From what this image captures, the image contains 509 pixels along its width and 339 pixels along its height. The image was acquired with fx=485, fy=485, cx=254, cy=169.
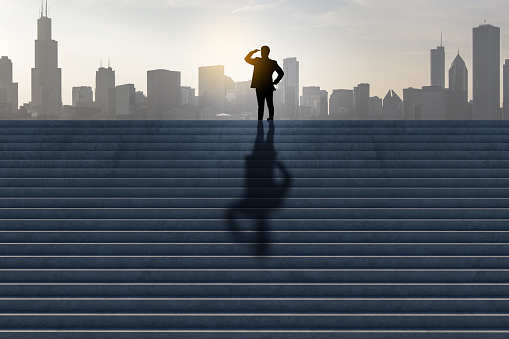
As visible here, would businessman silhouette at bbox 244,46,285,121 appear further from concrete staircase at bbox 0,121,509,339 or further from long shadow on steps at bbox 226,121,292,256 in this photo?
long shadow on steps at bbox 226,121,292,256

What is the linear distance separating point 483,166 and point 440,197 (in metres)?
1.46

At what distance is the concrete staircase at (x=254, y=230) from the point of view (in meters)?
5.50

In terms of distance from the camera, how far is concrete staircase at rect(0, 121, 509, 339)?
5500 mm

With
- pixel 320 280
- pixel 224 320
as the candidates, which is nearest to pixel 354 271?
pixel 320 280

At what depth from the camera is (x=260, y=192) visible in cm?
755

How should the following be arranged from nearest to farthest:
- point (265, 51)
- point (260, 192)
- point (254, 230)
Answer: point (254, 230) → point (260, 192) → point (265, 51)

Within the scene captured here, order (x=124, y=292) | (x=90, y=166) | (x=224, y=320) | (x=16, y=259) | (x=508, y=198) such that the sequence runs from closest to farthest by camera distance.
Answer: (x=224, y=320) → (x=124, y=292) → (x=16, y=259) → (x=508, y=198) → (x=90, y=166)

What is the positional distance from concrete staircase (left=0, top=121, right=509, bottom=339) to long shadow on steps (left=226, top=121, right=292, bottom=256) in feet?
0.09

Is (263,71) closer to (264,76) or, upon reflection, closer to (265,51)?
(264,76)

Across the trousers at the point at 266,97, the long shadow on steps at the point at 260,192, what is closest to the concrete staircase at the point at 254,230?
the long shadow on steps at the point at 260,192

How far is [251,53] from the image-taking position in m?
9.84

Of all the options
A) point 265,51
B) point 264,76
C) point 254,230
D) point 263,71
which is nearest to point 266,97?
point 264,76

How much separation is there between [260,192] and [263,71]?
3.18 meters

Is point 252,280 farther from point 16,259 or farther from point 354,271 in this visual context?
point 16,259
